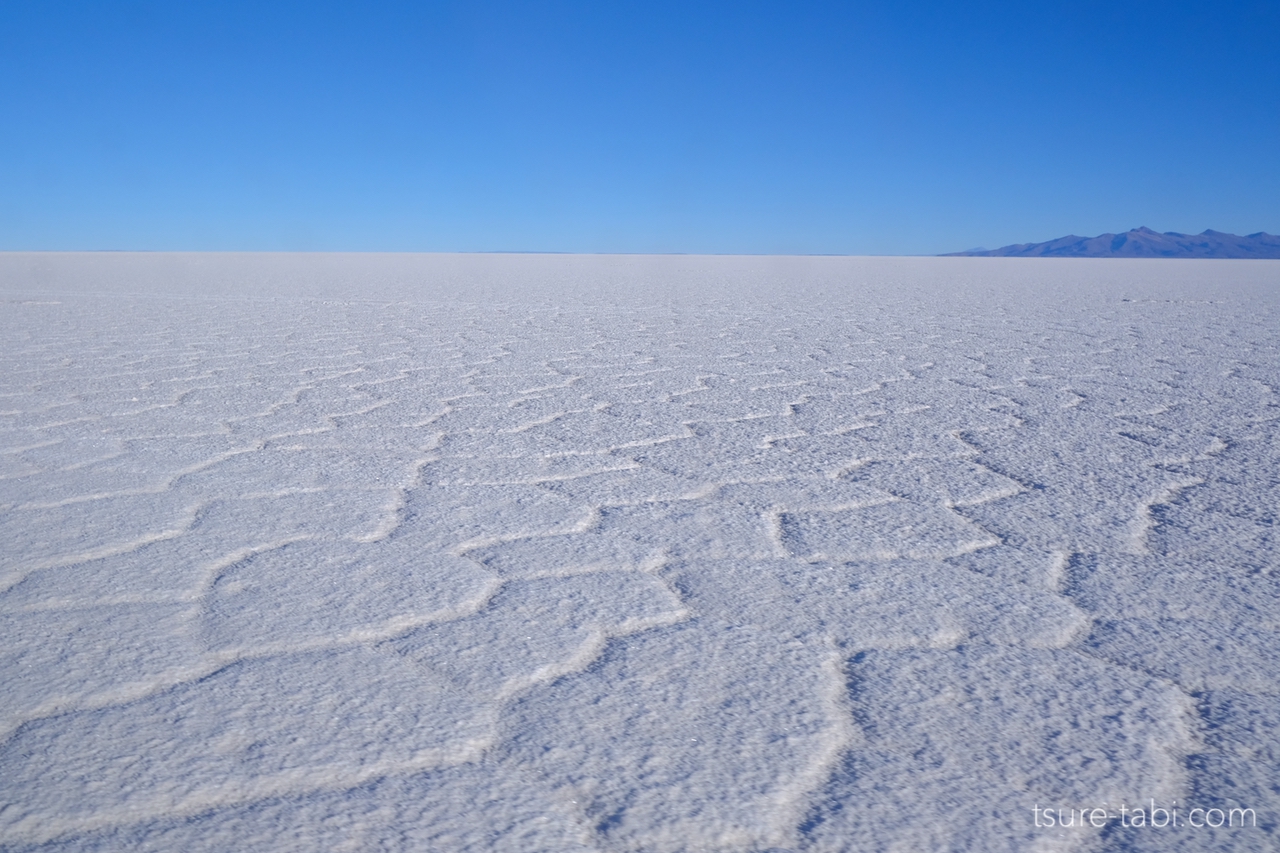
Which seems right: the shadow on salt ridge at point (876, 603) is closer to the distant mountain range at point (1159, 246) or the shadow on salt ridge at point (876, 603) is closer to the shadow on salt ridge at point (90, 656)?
the shadow on salt ridge at point (90, 656)

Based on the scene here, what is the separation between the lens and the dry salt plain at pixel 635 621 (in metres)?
0.99

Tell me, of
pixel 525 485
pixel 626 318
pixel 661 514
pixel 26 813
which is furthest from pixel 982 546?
pixel 626 318

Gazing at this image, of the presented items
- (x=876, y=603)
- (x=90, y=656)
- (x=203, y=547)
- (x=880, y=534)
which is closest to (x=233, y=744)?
(x=90, y=656)

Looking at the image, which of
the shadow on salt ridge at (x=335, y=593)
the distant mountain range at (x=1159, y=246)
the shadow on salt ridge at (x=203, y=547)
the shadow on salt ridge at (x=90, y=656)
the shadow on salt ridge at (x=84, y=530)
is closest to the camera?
the shadow on salt ridge at (x=90, y=656)

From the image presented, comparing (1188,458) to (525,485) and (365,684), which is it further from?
(365,684)

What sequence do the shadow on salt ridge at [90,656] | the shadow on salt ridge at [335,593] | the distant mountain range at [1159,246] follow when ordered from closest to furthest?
the shadow on salt ridge at [90,656] → the shadow on salt ridge at [335,593] → the distant mountain range at [1159,246]

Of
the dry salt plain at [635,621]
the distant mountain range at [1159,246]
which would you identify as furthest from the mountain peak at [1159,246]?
the dry salt plain at [635,621]

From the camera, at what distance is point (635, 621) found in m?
1.45

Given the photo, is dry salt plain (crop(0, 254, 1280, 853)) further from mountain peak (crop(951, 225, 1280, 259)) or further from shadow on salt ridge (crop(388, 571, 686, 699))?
mountain peak (crop(951, 225, 1280, 259))

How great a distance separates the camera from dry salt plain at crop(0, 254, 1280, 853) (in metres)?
0.99

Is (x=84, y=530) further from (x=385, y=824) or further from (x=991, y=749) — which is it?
(x=991, y=749)

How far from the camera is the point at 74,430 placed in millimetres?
A: 2768

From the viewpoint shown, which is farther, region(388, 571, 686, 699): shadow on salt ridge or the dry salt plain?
region(388, 571, 686, 699): shadow on salt ridge

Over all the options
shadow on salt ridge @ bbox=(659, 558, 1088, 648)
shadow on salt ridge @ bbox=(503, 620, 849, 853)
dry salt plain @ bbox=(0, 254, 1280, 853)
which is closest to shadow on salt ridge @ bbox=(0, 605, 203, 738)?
dry salt plain @ bbox=(0, 254, 1280, 853)
